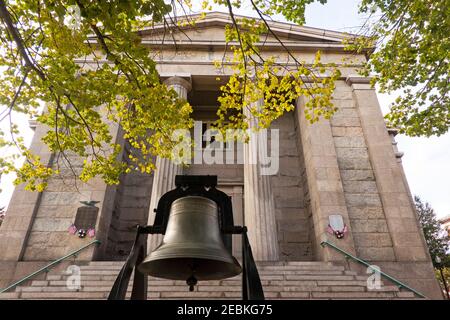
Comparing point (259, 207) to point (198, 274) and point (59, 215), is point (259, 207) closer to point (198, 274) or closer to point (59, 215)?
point (59, 215)

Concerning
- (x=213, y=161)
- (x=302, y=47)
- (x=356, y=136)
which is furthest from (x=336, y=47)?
(x=213, y=161)

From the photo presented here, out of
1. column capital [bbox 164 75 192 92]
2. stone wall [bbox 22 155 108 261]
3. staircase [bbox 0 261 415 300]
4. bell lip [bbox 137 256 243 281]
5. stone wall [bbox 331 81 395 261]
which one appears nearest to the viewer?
bell lip [bbox 137 256 243 281]

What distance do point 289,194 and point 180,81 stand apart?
7.71m

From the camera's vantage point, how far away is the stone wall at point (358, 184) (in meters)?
10.1

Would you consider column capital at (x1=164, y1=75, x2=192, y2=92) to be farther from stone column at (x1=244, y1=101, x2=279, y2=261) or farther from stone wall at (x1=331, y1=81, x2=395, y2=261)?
stone wall at (x1=331, y1=81, x2=395, y2=261)

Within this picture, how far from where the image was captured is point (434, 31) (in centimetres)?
758

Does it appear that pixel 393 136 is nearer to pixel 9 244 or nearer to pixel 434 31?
pixel 434 31

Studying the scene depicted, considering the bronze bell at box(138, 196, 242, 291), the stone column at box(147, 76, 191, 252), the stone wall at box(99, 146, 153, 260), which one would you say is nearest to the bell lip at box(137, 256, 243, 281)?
the bronze bell at box(138, 196, 242, 291)

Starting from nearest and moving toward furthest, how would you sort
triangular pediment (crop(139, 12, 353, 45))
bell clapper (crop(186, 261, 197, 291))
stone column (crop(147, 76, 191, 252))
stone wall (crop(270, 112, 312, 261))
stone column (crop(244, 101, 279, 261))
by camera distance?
bell clapper (crop(186, 261, 197, 291)) → stone column (crop(244, 101, 279, 261)) → stone column (crop(147, 76, 191, 252)) → stone wall (crop(270, 112, 312, 261)) → triangular pediment (crop(139, 12, 353, 45))

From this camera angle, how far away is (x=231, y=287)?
737 centimetres

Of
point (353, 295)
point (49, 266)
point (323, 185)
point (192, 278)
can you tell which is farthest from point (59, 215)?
point (323, 185)

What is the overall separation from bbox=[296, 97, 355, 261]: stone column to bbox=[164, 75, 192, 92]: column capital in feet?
19.8

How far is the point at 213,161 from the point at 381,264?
8.77 metres

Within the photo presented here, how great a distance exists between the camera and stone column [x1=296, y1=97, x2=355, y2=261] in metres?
10.0
